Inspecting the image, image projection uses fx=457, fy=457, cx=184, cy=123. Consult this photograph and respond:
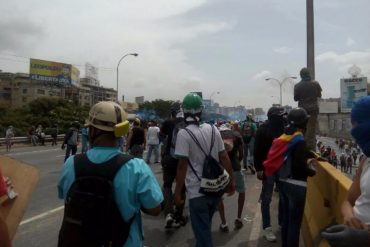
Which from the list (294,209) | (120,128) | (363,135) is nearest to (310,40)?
(294,209)

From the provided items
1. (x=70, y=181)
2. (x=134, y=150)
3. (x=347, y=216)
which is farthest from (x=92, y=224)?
(x=134, y=150)

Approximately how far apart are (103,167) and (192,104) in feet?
6.63

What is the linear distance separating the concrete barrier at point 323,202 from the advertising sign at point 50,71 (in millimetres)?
88320

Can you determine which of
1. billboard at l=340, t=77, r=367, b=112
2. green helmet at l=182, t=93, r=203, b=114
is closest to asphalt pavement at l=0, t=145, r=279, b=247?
green helmet at l=182, t=93, r=203, b=114

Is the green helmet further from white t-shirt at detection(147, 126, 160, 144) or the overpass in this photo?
white t-shirt at detection(147, 126, 160, 144)

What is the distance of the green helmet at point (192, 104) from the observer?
15.0 feet

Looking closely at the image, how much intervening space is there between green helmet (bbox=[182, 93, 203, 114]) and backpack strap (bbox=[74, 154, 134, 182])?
1857mm

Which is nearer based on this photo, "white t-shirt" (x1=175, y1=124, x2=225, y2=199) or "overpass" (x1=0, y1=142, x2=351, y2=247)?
"white t-shirt" (x1=175, y1=124, x2=225, y2=199)

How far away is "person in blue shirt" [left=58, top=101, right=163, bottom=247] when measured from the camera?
2.73 metres

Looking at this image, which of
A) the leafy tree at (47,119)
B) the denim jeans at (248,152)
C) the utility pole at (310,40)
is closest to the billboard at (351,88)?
the denim jeans at (248,152)

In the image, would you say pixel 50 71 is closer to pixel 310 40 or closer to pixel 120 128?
pixel 310 40

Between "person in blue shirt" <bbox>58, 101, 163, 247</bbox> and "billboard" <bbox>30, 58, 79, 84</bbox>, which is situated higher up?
"billboard" <bbox>30, 58, 79, 84</bbox>

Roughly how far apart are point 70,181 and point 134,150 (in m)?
8.62

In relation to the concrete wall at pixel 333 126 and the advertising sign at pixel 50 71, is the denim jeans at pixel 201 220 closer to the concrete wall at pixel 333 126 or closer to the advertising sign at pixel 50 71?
the advertising sign at pixel 50 71
